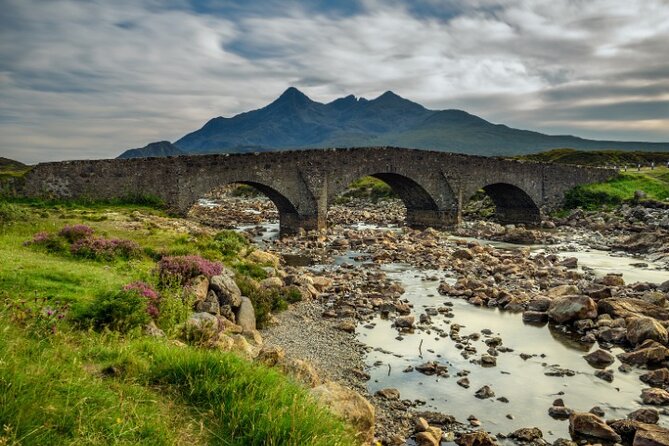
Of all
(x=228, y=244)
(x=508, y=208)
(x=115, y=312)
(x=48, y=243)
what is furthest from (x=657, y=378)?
(x=508, y=208)

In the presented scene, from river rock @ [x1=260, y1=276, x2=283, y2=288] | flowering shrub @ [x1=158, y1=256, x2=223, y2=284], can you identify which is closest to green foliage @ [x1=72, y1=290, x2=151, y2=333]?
flowering shrub @ [x1=158, y1=256, x2=223, y2=284]

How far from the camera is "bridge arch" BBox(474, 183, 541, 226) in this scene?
49.3 meters

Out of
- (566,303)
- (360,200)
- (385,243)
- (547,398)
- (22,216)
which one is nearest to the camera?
(547,398)

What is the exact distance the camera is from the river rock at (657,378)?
11.1 meters

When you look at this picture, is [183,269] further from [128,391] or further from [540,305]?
[540,305]

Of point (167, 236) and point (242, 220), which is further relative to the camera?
point (242, 220)

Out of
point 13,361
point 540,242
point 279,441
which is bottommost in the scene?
point 540,242

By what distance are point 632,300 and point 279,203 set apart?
24274 millimetres

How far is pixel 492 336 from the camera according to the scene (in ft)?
47.0

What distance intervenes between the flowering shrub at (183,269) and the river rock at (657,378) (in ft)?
36.6

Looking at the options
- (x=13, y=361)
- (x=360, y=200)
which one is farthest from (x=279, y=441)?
(x=360, y=200)

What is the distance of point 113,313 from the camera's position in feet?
29.3

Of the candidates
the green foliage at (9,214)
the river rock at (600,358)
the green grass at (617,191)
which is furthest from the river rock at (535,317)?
the green grass at (617,191)

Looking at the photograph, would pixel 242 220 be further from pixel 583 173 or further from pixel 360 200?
pixel 583 173
